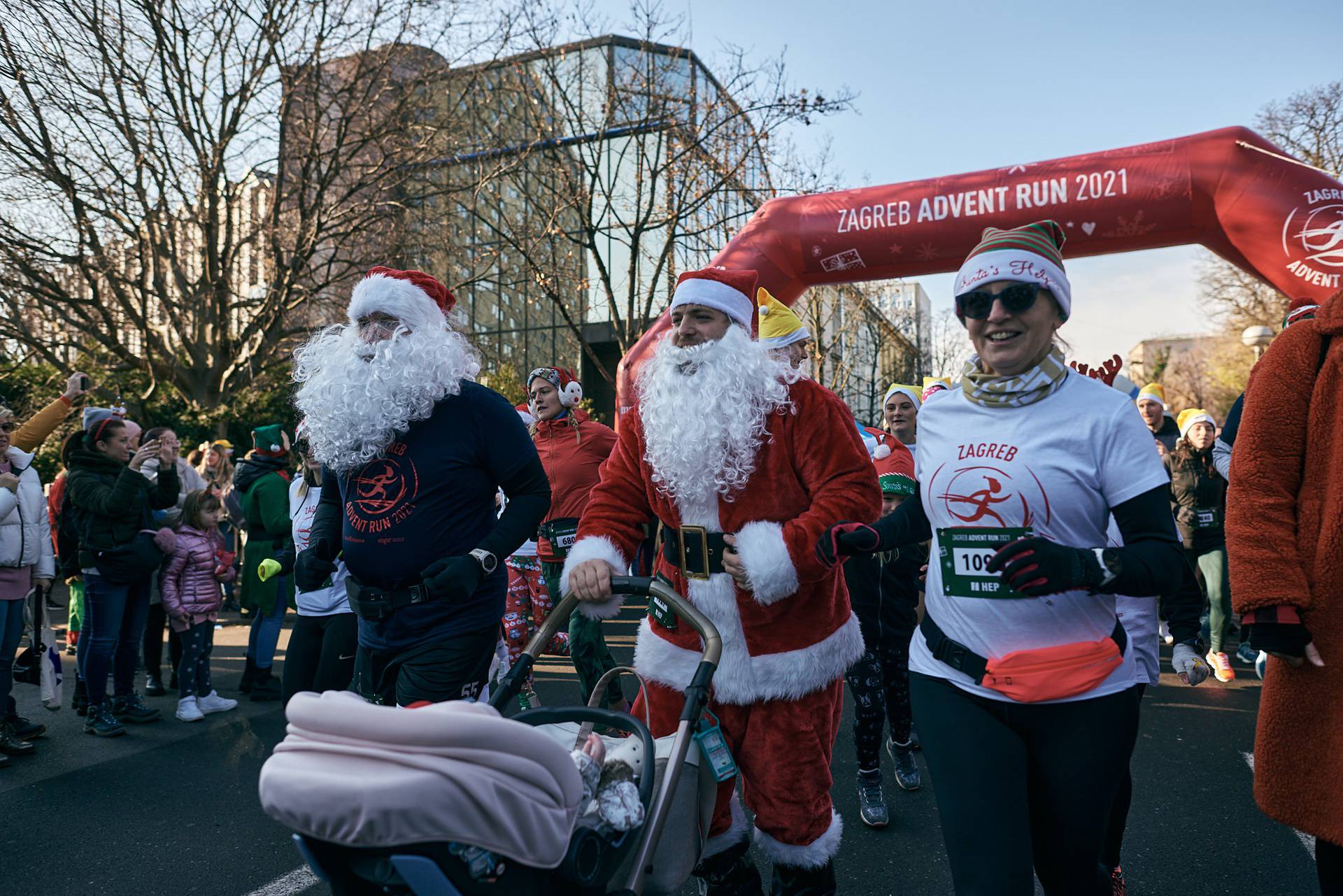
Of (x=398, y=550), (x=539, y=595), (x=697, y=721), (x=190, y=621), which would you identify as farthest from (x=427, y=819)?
(x=190, y=621)

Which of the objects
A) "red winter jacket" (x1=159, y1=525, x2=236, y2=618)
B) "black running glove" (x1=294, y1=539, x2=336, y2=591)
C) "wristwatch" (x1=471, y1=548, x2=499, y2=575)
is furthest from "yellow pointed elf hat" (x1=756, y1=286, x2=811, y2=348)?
"red winter jacket" (x1=159, y1=525, x2=236, y2=618)

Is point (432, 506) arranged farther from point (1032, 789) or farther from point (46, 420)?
point (46, 420)

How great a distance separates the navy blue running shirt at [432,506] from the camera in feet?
9.89

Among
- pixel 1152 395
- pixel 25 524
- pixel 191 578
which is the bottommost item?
pixel 191 578

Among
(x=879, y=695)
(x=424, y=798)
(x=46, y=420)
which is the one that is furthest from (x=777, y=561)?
(x=46, y=420)

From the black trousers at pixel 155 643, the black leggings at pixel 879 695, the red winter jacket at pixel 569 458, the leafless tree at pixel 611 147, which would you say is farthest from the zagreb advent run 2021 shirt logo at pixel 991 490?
the leafless tree at pixel 611 147

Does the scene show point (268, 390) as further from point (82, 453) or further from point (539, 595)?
point (539, 595)

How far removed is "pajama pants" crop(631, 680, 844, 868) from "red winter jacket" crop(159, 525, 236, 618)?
4820 mm

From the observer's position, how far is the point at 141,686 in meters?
7.28

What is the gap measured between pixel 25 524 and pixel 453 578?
157 inches

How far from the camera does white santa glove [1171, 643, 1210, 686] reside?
397cm

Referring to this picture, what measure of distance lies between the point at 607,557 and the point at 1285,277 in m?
7.51

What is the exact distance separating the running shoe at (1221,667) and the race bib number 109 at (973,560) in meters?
5.98

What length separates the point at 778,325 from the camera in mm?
5094
